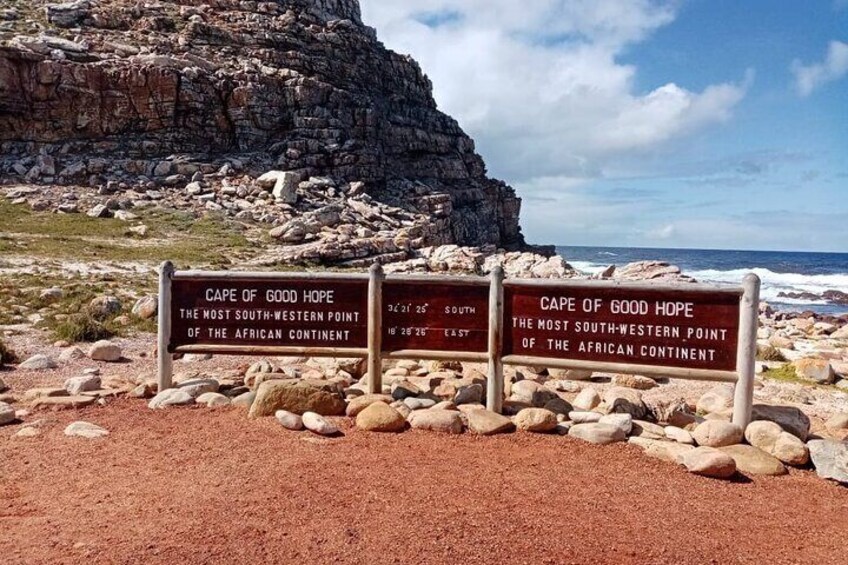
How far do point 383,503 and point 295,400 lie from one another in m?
2.55

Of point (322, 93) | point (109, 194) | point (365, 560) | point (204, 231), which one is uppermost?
point (322, 93)

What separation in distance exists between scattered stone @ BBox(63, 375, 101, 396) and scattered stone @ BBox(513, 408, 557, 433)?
225 inches

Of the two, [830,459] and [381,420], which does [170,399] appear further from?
[830,459]

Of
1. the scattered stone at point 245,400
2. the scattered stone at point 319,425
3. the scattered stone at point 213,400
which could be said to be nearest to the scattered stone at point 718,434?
the scattered stone at point 319,425

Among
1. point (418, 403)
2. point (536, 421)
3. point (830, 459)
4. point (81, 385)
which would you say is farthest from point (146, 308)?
point (830, 459)

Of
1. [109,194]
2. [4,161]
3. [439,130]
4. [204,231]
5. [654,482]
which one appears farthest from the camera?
[439,130]

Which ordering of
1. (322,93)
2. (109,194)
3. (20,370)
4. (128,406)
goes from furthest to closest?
(322,93) → (109,194) → (20,370) → (128,406)

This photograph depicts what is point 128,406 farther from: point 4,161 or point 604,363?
point 4,161

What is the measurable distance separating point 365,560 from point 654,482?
2.86m

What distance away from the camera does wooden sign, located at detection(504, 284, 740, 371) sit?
253 inches

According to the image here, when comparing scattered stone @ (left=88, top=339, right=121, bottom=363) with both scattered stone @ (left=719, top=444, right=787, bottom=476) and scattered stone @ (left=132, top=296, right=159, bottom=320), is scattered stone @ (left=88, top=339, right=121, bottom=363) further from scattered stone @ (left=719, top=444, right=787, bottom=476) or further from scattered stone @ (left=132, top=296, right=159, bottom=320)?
scattered stone @ (left=719, top=444, right=787, bottom=476)

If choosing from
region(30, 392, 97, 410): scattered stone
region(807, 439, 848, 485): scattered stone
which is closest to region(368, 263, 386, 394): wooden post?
region(30, 392, 97, 410): scattered stone

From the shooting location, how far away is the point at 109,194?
44750mm

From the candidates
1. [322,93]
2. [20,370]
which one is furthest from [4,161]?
[20,370]
